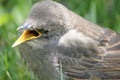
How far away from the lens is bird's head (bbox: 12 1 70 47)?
6.52 metres

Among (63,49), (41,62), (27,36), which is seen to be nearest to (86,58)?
(63,49)

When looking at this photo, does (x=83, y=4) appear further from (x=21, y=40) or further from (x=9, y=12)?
(x=21, y=40)

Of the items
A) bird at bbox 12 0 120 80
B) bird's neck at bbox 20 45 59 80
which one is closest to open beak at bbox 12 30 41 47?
bird at bbox 12 0 120 80

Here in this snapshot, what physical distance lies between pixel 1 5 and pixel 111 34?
2.27m

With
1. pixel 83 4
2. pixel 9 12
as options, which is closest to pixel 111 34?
pixel 83 4

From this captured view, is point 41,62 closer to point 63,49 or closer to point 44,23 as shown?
point 63,49

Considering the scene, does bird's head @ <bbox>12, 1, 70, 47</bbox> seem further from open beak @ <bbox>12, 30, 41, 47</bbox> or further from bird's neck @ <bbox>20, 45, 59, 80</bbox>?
bird's neck @ <bbox>20, 45, 59, 80</bbox>

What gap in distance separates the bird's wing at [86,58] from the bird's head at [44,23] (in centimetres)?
13

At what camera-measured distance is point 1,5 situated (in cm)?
898

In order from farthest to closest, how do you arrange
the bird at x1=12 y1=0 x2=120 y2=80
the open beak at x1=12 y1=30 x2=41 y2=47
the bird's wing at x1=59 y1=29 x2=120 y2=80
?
the bird's wing at x1=59 y1=29 x2=120 y2=80, the bird at x1=12 y1=0 x2=120 y2=80, the open beak at x1=12 y1=30 x2=41 y2=47

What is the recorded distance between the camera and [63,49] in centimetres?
675

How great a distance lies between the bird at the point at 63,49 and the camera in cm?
665

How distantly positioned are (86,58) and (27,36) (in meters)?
0.74

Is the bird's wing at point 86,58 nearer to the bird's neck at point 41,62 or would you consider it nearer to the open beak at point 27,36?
the bird's neck at point 41,62
